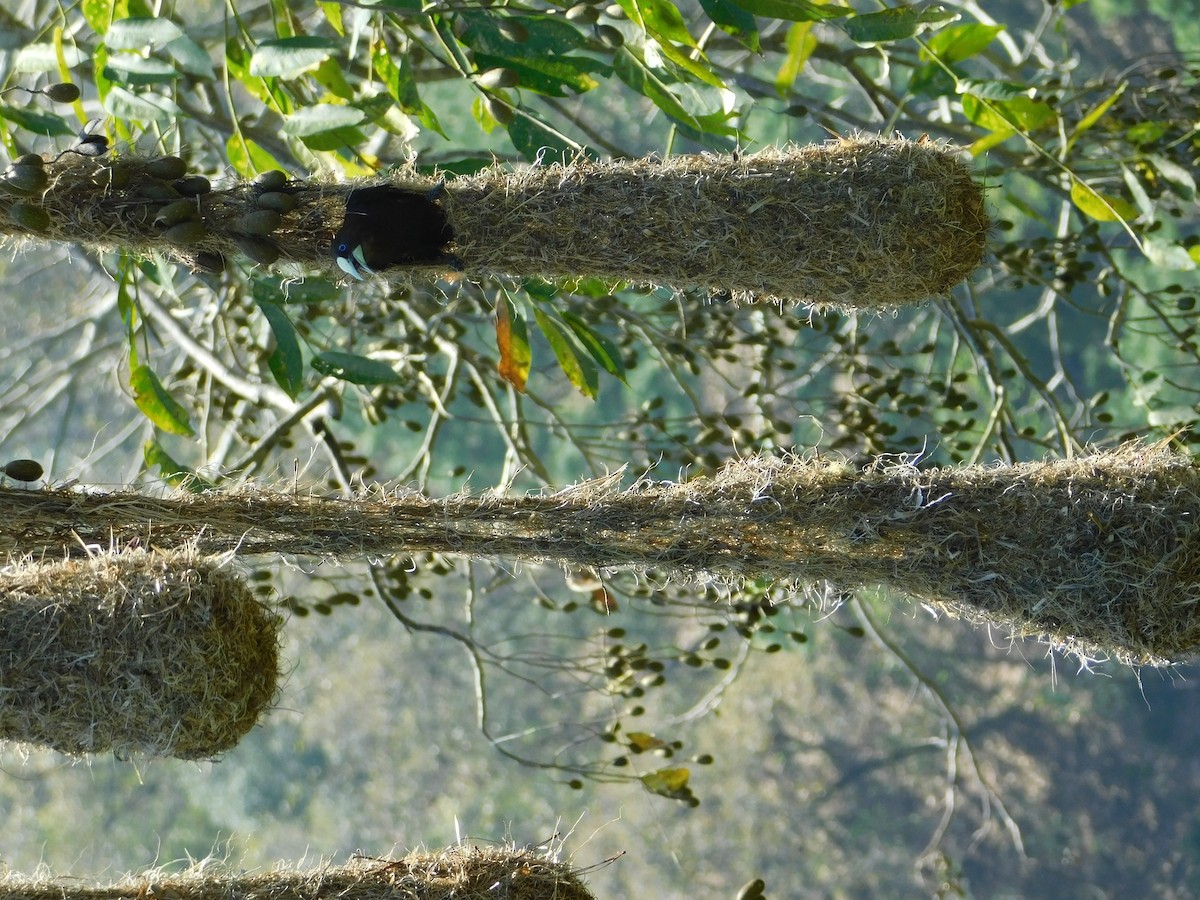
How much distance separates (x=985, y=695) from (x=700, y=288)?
5615mm

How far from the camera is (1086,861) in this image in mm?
5699

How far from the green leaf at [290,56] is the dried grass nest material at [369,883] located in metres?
0.72

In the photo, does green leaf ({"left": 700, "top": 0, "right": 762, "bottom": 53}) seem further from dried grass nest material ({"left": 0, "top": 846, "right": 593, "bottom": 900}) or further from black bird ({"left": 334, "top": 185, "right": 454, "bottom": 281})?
dried grass nest material ({"left": 0, "top": 846, "right": 593, "bottom": 900})

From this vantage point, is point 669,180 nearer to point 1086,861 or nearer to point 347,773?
point 1086,861

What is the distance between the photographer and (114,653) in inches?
33.4

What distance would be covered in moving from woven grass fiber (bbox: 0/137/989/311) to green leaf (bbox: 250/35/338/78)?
192mm

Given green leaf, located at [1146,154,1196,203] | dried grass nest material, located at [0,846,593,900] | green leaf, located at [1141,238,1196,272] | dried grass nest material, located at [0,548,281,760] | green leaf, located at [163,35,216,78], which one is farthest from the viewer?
green leaf, located at [1146,154,1196,203]

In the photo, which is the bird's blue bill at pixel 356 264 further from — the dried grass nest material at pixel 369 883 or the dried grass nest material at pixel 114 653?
the dried grass nest material at pixel 369 883

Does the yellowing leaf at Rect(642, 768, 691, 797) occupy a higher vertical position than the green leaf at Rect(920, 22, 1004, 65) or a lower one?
lower

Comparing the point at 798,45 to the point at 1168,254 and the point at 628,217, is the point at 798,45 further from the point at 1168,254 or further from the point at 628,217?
the point at 628,217

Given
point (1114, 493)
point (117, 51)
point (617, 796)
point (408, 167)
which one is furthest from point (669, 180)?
point (617, 796)

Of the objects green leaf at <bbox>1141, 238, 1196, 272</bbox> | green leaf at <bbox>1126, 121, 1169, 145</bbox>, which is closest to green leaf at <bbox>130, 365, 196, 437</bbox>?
green leaf at <bbox>1141, 238, 1196, 272</bbox>

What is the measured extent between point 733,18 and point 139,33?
1.86 feet

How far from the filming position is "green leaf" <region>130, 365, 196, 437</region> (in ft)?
4.11
